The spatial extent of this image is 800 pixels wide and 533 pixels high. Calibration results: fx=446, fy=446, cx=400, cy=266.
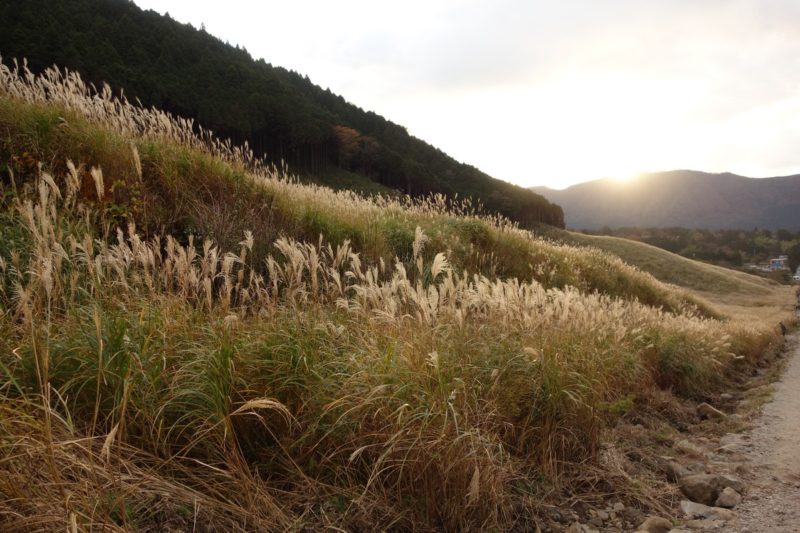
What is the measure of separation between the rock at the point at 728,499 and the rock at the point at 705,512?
106mm

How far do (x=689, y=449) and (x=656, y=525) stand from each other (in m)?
1.75

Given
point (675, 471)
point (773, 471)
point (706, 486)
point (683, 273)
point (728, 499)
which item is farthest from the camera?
point (683, 273)

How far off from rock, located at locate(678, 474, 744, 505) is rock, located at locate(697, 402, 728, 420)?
2.48m

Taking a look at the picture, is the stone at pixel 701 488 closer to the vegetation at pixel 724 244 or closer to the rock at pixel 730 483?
the rock at pixel 730 483

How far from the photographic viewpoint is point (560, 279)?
11.2m

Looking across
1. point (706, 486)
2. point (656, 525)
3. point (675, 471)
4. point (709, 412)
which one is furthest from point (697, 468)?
point (709, 412)

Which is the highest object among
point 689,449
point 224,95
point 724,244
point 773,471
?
point 224,95

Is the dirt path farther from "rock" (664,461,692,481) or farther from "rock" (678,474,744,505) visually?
"rock" (664,461,692,481)

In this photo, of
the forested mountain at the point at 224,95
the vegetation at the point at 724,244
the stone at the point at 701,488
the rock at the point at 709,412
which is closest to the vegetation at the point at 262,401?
the stone at the point at 701,488

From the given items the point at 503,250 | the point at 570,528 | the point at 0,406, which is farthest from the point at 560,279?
the point at 0,406

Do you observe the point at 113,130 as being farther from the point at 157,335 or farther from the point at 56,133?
the point at 157,335

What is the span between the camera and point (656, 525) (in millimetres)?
2672

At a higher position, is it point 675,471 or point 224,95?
point 224,95

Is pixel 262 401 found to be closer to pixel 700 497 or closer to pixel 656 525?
pixel 656 525
